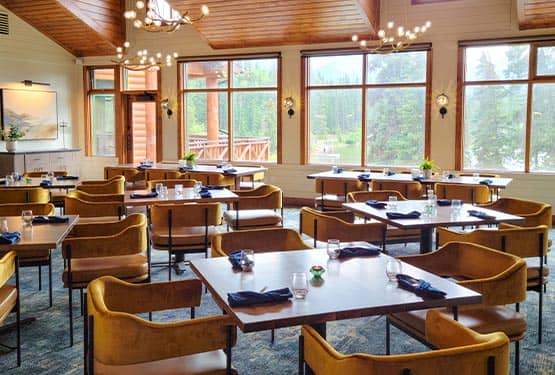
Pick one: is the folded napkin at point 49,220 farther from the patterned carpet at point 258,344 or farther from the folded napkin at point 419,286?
the folded napkin at point 419,286

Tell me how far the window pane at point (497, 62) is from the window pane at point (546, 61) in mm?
196

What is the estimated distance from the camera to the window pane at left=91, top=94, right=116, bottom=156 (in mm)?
13516

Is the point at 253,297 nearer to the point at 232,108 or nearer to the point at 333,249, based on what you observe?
the point at 333,249

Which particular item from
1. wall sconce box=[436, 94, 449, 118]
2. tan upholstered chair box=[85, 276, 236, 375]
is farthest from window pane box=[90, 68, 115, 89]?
tan upholstered chair box=[85, 276, 236, 375]

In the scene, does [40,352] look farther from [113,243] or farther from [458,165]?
[458,165]

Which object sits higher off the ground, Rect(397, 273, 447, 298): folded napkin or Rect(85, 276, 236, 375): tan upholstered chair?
Rect(397, 273, 447, 298): folded napkin

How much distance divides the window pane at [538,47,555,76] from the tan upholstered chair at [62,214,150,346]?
756 cm

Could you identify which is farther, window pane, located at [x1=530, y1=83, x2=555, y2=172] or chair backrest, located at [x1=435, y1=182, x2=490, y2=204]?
window pane, located at [x1=530, y1=83, x2=555, y2=172]

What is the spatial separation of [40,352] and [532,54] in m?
8.52

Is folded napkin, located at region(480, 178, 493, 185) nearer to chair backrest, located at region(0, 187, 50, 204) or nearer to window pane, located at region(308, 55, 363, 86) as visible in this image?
window pane, located at region(308, 55, 363, 86)

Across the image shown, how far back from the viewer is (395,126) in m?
10.7

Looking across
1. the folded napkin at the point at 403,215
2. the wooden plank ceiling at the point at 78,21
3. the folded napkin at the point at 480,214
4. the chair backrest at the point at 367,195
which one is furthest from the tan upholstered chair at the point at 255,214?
the wooden plank ceiling at the point at 78,21

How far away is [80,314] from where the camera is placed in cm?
475

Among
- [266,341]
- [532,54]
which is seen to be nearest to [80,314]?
[266,341]
